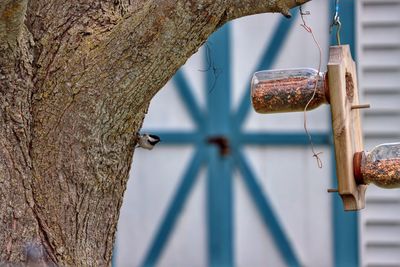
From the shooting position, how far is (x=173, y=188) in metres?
5.62

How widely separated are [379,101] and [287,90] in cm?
302

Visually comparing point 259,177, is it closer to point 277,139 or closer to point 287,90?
point 277,139

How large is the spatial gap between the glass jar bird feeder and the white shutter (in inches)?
113

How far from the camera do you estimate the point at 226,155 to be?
5559 mm

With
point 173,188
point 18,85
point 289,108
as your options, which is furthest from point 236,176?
point 18,85

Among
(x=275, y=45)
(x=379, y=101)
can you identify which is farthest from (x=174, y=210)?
(x=379, y=101)

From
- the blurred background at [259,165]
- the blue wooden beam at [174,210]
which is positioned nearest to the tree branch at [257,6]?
the blurred background at [259,165]

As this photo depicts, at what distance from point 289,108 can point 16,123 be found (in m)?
0.66

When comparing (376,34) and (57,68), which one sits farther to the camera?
(376,34)

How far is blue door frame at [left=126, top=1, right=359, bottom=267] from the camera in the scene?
217 inches

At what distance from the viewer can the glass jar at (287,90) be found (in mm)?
2562

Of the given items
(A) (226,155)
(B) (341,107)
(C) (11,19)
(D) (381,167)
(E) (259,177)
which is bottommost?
(D) (381,167)

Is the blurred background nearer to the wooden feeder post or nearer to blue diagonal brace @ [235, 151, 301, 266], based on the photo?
blue diagonal brace @ [235, 151, 301, 266]

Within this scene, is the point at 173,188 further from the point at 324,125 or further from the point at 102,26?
the point at 102,26
